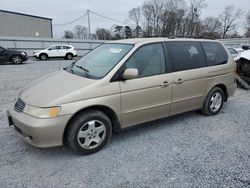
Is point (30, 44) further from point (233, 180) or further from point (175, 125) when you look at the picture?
point (233, 180)

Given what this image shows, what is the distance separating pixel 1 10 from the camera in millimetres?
31391

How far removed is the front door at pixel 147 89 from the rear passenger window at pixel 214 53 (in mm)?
1238

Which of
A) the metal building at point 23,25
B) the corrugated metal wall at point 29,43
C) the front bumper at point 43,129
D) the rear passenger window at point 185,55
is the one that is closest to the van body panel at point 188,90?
the rear passenger window at point 185,55

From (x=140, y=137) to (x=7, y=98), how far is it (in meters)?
4.25

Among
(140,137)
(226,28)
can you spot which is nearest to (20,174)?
(140,137)

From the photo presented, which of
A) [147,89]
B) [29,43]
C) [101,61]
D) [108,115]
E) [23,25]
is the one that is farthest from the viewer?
[23,25]

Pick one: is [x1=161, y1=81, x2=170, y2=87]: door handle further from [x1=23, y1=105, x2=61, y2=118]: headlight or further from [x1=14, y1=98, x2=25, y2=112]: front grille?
[x1=14, y1=98, x2=25, y2=112]: front grille

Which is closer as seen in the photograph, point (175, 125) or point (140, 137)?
point (140, 137)

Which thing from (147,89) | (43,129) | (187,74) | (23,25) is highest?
(23,25)

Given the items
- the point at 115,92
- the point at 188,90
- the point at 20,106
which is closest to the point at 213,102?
the point at 188,90

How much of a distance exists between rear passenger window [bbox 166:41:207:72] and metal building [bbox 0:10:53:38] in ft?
111

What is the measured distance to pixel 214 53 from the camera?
482 cm

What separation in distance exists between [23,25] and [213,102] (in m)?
35.4

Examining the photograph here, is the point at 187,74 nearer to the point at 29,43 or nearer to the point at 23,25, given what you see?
the point at 29,43
